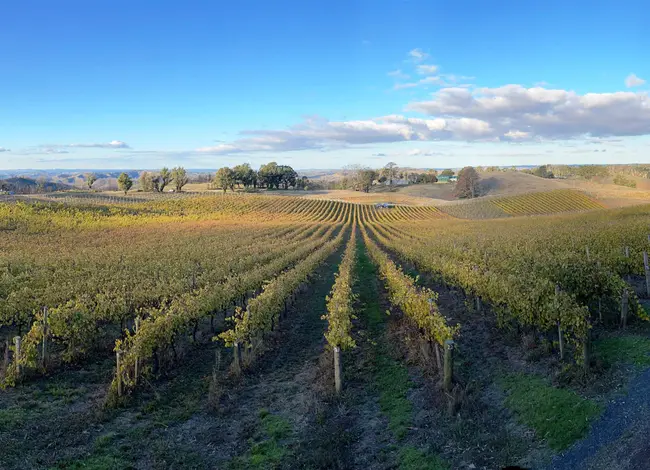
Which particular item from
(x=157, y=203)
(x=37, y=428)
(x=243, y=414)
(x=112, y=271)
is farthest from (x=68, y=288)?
(x=157, y=203)

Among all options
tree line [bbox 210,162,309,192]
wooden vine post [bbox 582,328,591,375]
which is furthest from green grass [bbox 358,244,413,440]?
tree line [bbox 210,162,309,192]

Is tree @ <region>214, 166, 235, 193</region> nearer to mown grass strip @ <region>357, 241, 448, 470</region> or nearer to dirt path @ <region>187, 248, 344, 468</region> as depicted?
mown grass strip @ <region>357, 241, 448, 470</region>

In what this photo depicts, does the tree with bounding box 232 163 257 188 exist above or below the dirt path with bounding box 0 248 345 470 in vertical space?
above

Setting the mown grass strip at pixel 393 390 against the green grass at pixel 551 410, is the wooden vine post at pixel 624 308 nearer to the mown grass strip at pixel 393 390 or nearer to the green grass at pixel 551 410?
the green grass at pixel 551 410

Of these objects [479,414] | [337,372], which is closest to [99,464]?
[337,372]

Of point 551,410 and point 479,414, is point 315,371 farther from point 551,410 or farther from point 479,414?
point 551,410

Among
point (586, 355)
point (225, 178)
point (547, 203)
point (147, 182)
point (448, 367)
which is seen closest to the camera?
point (586, 355)

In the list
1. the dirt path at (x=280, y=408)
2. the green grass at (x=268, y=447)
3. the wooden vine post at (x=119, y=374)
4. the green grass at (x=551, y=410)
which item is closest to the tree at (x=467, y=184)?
the dirt path at (x=280, y=408)
